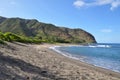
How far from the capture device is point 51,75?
13.6m

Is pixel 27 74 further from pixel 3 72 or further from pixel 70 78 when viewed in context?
pixel 70 78

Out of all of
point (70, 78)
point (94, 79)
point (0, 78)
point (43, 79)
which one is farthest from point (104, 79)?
point (0, 78)

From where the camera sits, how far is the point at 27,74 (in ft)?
41.0

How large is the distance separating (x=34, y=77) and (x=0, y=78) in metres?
1.93

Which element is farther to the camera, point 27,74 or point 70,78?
point 70,78

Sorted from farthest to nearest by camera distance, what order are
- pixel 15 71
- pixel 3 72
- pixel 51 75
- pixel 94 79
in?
pixel 94 79
pixel 51 75
pixel 15 71
pixel 3 72

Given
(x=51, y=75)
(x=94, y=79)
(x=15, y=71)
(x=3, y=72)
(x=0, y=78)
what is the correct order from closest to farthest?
(x=0, y=78) → (x=3, y=72) → (x=15, y=71) → (x=51, y=75) → (x=94, y=79)

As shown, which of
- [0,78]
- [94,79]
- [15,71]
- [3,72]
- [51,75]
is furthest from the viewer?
[94,79]

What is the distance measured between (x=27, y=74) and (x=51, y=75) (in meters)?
1.57

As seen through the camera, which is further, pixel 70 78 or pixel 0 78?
pixel 70 78

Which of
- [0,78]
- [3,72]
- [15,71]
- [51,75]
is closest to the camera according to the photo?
[0,78]

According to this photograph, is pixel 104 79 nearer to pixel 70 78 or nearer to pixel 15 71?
pixel 70 78

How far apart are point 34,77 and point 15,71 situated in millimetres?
1107

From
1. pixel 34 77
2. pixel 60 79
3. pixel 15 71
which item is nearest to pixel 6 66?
pixel 15 71
